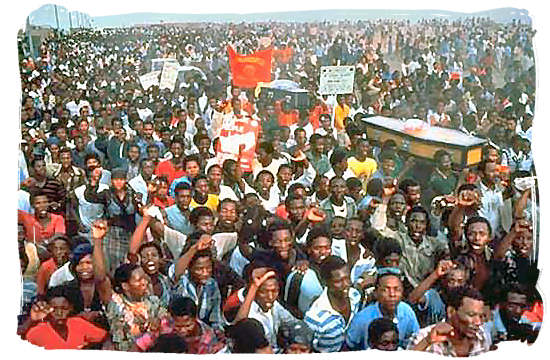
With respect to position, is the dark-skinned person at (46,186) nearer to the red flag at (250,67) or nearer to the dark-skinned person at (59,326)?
the dark-skinned person at (59,326)

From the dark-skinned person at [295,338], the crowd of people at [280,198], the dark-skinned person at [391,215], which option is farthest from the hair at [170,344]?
the dark-skinned person at [391,215]

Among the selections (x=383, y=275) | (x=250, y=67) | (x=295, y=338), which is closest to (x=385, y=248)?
(x=383, y=275)

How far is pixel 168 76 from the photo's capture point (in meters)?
3.01

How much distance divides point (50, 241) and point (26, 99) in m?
0.49

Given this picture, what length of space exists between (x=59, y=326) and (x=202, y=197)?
0.65 metres

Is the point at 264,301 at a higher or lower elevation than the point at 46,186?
lower

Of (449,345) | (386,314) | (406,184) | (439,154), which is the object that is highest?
(439,154)

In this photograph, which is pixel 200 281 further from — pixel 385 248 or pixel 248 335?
pixel 385 248

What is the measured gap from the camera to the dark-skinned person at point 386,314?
117 inches

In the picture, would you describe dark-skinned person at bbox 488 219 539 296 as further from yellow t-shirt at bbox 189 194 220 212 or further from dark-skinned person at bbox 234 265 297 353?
yellow t-shirt at bbox 189 194 220 212

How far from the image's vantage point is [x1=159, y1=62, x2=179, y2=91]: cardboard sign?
9.84 ft

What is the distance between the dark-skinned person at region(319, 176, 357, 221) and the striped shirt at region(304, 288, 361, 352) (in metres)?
0.26

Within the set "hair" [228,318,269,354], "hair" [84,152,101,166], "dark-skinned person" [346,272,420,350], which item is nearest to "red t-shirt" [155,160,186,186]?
"hair" [84,152,101,166]

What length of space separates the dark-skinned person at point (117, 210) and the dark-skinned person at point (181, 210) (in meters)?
0.12
